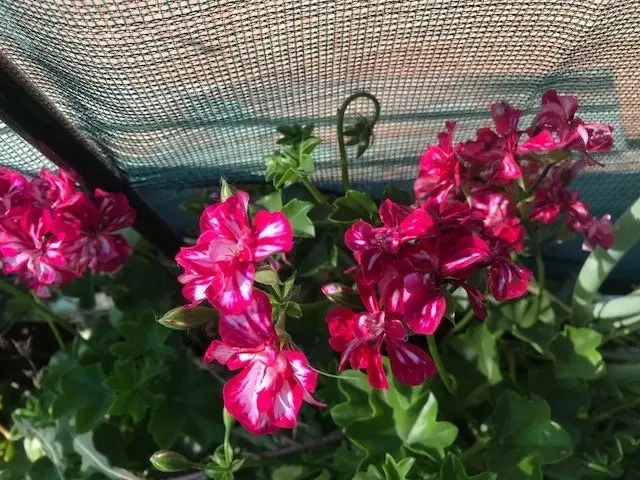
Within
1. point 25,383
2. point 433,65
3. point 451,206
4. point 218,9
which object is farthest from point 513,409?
point 25,383

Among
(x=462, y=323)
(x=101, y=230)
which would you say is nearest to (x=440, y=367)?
(x=462, y=323)

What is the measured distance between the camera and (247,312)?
583mm

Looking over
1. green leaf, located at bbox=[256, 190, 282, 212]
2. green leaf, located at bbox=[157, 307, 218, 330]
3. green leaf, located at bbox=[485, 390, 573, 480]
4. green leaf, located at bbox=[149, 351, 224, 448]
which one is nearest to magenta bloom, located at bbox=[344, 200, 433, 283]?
green leaf, located at bbox=[157, 307, 218, 330]

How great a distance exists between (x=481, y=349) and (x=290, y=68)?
1.63 ft

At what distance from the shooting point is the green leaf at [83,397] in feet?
3.18

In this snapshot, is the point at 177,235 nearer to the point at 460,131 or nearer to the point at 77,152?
the point at 77,152

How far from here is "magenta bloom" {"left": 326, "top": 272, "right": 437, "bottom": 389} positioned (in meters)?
0.62

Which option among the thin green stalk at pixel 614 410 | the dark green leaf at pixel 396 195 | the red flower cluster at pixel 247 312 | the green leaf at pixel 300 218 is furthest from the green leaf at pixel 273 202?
the thin green stalk at pixel 614 410

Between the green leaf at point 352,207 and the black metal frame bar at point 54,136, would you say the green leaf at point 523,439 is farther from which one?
the black metal frame bar at point 54,136

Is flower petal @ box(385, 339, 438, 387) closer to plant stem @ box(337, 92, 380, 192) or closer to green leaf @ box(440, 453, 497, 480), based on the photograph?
green leaf @ box(440, 453, 497, 480)

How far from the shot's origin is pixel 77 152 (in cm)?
87

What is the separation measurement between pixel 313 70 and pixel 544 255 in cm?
62

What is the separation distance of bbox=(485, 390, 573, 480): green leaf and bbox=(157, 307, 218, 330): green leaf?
0.44 metres

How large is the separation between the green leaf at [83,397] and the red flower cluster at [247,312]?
429 millimetres
